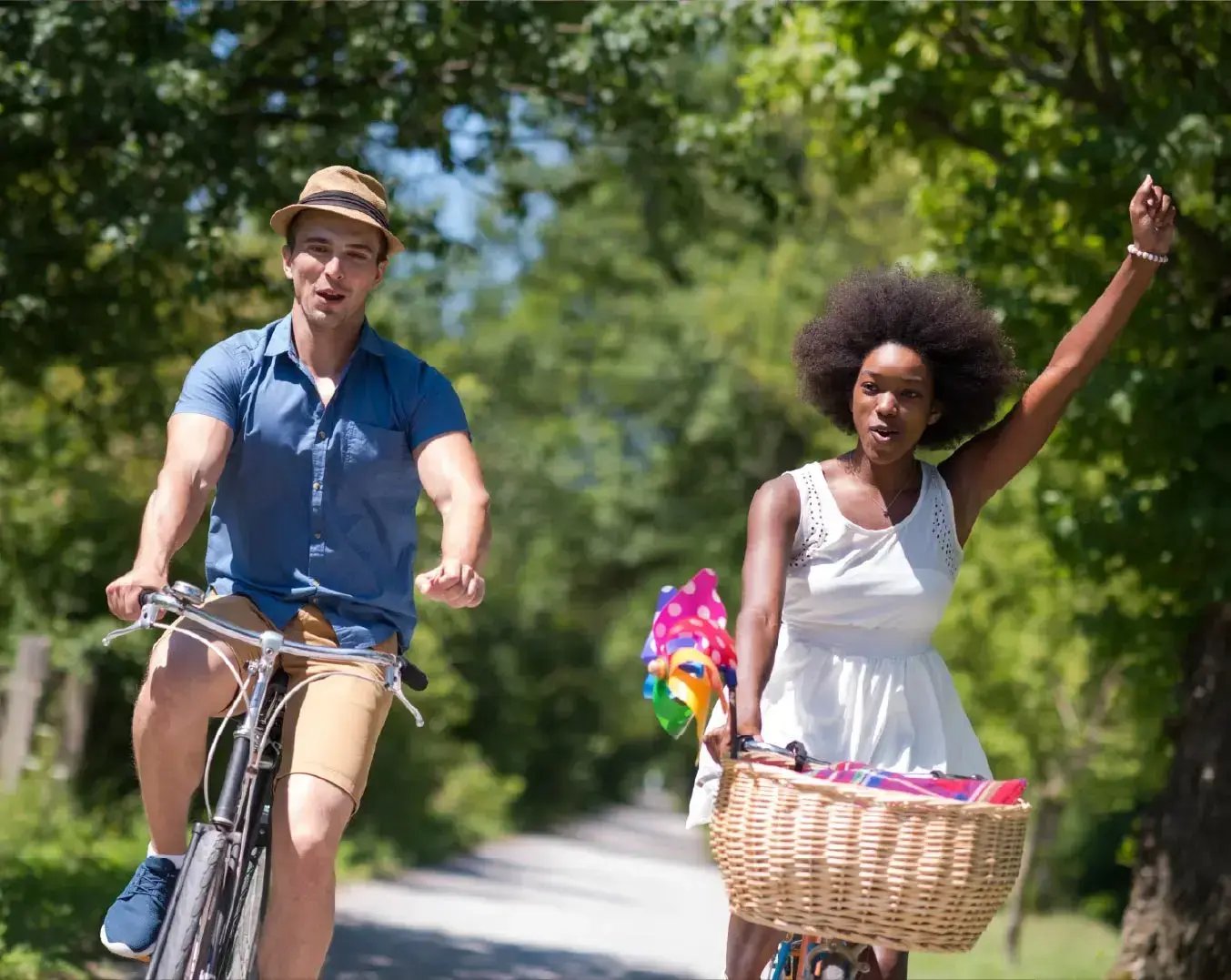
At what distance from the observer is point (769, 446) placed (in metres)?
30.7

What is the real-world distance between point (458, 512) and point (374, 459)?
12.9 inches

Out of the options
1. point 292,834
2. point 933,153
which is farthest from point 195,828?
point 933,153

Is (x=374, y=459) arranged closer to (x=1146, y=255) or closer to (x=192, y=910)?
(x=192, y=910)

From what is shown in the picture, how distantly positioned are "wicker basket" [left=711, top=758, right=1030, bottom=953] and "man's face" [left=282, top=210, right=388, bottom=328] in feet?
4.95

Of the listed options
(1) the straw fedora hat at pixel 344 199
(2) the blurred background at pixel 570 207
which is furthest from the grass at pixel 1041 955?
(1) the straw fedora hat at pixel 344 199

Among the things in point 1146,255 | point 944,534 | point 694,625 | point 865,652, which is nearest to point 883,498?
point 944,534

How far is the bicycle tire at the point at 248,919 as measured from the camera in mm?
4234

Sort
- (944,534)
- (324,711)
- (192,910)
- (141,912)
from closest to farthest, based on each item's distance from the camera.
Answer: (192,910), (141,912), (324,711), (944,534)

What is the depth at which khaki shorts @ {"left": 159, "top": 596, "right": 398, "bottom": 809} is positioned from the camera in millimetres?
4262

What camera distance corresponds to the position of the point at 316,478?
4.54 metres

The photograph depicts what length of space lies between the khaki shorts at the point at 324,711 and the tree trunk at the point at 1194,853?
5923 millimetres

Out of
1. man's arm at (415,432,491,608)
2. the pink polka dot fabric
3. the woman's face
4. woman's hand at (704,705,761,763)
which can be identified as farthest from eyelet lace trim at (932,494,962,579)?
man's arm at (415,432,491,608)

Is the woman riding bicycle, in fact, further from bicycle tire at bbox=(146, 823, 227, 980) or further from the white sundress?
Answer: bicycle tire at bbox=(146, 823, 227, 980)

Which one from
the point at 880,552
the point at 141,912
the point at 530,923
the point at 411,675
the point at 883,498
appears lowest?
the point at 530,923
